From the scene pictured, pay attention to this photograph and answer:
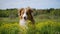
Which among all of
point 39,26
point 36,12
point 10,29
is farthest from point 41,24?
point 10,29

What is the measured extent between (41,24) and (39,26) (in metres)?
0.03

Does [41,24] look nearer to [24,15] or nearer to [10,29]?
[24,15]

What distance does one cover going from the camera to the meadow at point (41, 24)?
5.66ft

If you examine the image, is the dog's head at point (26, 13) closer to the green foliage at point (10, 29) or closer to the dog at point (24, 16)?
the dog at point (24, 16)

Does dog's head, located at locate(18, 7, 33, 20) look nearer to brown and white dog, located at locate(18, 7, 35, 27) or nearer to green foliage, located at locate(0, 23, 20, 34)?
brown and white dog, located at locate(18, 7, 35, 27)

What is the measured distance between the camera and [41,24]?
1748 millimetres

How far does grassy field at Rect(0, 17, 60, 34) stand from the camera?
1.73 m

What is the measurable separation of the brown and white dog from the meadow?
0.15ft

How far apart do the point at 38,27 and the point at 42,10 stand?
20 cm

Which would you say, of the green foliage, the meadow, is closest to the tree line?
the meadow

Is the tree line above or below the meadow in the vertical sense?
above

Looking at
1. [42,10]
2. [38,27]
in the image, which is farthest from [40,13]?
[38,27]

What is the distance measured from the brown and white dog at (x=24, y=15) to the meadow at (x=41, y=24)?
0.15 feet

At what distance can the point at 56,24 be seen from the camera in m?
1.73
